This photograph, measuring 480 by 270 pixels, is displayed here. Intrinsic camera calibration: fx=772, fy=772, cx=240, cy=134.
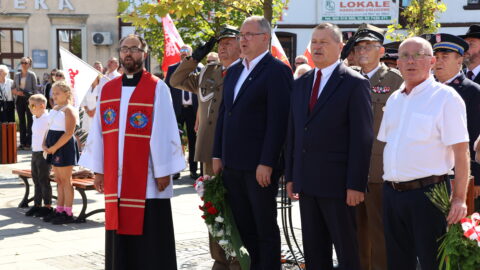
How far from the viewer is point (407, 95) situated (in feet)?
16.2

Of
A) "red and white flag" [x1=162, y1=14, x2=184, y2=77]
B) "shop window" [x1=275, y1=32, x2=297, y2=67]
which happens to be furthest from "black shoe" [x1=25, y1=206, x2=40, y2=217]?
"shop window" [x1=275, y1=32, x2=297, y2=67]

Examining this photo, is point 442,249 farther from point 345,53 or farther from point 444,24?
point 444,24

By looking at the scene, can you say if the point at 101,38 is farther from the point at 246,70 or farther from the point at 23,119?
the point at 246,70

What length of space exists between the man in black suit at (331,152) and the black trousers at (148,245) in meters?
1.31

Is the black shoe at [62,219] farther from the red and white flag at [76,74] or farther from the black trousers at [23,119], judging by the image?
the black trousers at [23,119]

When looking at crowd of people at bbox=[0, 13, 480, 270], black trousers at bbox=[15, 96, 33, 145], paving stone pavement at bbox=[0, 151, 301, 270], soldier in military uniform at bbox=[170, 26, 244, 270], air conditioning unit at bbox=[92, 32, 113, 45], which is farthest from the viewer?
air conditioning unit at bbox=[92, 32, 113, 45]

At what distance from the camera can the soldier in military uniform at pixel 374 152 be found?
6.24 metres

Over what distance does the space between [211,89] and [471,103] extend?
→ 2.39 m

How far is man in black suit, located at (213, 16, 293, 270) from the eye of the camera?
5.93 m

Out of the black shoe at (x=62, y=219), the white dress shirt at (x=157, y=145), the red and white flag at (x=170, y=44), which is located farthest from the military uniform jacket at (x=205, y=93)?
the red and white flag at (x=170, y=44)

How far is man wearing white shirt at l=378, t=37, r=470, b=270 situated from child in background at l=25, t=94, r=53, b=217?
6002 millimetres

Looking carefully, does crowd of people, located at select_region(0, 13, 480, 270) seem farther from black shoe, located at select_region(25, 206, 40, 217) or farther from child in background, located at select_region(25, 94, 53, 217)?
black shoe, located at select_region(25, 206, 40, 217)

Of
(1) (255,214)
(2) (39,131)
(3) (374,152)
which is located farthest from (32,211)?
(3) (374,152)

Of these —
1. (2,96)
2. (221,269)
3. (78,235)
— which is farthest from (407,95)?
(2,96)
